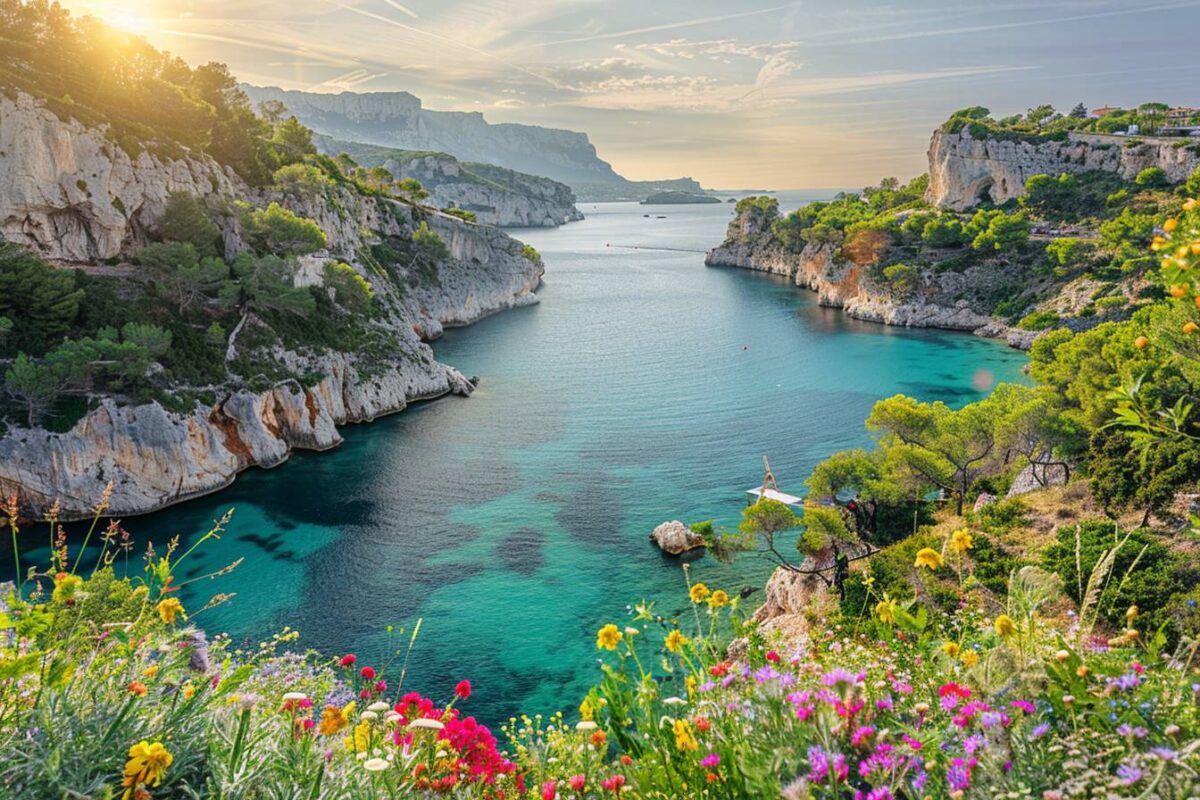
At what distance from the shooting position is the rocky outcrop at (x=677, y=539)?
27688mm

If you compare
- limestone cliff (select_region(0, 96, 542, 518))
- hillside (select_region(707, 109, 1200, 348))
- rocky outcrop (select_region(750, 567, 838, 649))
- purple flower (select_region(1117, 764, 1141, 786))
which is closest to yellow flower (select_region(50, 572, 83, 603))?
purple flower (select_region(1117, 764, 1141, 786))

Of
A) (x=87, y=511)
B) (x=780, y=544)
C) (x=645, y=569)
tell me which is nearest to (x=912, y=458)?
(x=780, y=544)

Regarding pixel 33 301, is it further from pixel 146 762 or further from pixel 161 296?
pixel 146 762

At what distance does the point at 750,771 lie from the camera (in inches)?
150

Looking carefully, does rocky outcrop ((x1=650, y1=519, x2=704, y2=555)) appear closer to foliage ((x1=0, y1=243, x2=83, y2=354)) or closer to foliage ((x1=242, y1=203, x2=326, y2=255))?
foliage ((x1=0, y1=243, x2=83, y2=354))

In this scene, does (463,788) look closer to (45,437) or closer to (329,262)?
(45,437)

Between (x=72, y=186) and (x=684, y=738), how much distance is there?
4602cm

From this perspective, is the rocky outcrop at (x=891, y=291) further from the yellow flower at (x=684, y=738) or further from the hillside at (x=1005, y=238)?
the yellow flower at (x=684, y=738)

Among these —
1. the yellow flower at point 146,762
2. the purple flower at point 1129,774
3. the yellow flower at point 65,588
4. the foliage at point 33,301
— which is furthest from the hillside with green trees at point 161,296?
the purple flower at point 1129,774

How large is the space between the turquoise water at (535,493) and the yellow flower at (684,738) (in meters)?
15.8

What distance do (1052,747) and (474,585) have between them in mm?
23673

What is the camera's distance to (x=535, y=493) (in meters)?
34.4

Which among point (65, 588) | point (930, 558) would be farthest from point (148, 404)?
point (930, 558)

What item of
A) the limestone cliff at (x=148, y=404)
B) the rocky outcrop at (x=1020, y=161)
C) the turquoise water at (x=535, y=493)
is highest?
the rocky outcrop at (x=1020, y=161)
